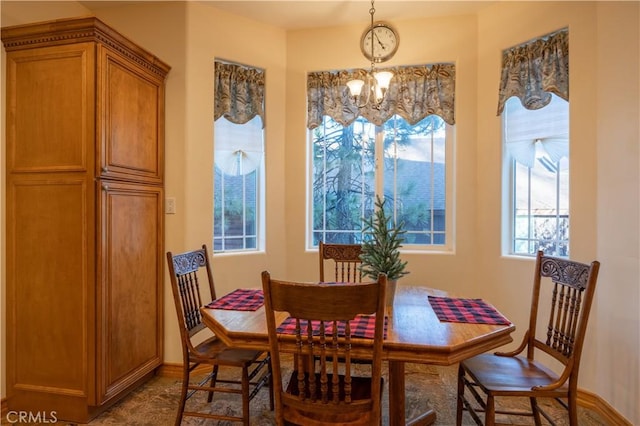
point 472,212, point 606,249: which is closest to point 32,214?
point 472,212

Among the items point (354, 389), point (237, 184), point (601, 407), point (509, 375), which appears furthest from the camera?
point (237, 184)

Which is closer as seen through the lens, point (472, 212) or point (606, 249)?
point (606, 249)

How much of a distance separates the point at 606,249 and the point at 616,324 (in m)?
0.44

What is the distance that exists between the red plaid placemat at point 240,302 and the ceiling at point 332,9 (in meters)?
2.20

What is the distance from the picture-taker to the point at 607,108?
211 centimetres

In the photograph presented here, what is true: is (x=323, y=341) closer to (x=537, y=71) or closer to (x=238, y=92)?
(x=238, y=92)

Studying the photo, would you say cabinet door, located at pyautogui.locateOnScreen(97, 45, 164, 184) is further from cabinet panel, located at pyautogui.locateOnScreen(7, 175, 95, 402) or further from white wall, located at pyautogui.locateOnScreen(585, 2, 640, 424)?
white wall, located at pyautogui.locateOnScreen(585, 2, 640, 424)

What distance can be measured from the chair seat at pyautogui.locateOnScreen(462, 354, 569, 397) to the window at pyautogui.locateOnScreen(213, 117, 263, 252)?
1.96 meters

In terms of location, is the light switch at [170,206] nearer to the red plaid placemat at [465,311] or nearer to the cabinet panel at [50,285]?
the cabinet panel at [50,285]

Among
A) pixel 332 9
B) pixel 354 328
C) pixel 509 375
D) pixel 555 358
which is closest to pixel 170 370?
pixel 354 328

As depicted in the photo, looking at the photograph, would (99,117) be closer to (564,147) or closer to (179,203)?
(179,203)

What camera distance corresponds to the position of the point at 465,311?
1.69 m

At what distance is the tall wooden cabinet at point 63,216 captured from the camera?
199 centimetres

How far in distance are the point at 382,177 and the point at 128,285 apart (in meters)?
2.10
